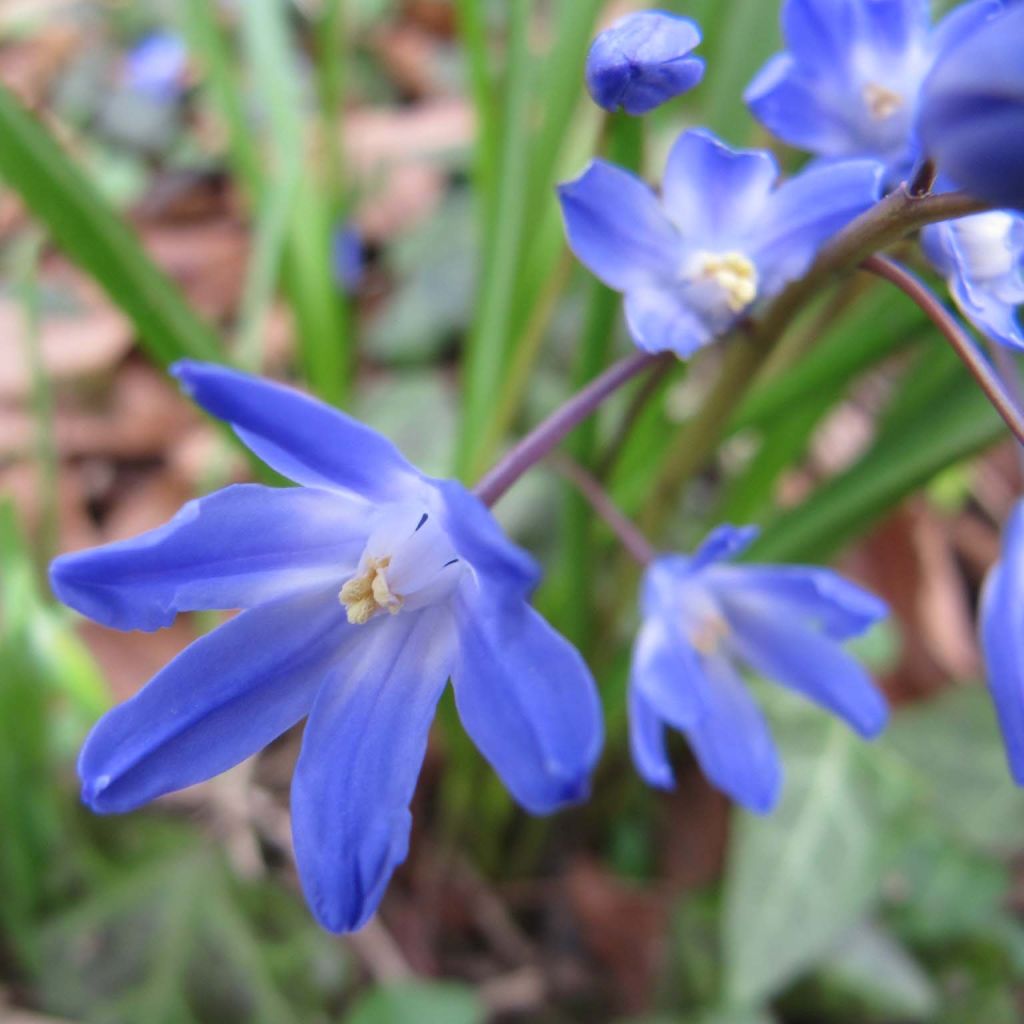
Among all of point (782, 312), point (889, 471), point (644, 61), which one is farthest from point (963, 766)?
point (644, 61)

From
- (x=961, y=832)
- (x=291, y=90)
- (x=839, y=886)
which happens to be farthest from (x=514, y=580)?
(x=291, y=90)

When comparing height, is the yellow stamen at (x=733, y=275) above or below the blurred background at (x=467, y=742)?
above

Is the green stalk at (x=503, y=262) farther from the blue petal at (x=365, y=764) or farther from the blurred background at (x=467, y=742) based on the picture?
the blue petal at (x=365, y=764)

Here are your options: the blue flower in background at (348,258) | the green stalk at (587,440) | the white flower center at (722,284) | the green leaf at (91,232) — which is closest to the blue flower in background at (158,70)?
the blue flower in background at (348,258)

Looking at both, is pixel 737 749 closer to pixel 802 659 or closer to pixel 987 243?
pixel 802 659

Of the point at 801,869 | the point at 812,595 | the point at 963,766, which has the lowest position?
the point at 963,766

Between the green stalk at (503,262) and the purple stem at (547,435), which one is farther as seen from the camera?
the green stalk at (503,262)
